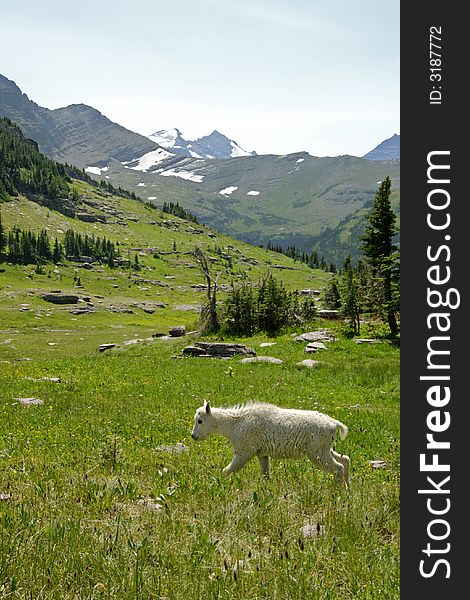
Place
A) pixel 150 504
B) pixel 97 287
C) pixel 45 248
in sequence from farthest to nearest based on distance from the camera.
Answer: pixel 45 248, pixel 97 287, pixel 150 504

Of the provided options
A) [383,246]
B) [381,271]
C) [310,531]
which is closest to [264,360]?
[381,271]

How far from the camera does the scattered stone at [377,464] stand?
35.7 feet

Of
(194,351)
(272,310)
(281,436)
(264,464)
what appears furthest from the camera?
(272,310)

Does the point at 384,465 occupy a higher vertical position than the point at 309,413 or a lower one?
lower

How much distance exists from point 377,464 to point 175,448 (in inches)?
199

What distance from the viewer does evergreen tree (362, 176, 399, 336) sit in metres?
41.7

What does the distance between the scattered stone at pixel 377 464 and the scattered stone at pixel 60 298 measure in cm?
10785

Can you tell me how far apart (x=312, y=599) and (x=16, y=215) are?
8110 inches

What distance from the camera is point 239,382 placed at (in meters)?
25.6

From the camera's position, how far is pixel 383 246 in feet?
142

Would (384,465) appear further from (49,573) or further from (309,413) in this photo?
(49,573)

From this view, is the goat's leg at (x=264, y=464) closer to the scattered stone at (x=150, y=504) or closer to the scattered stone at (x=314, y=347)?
the scattered stone at (x=150, y=504)

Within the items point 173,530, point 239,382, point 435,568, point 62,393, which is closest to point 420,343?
point 435,568

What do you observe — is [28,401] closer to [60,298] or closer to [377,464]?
[377,464]
